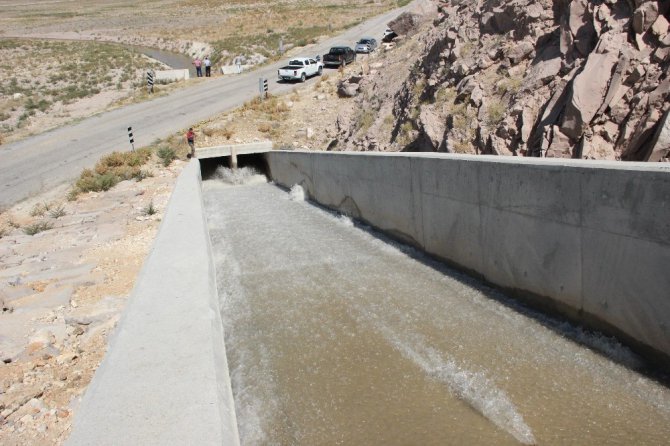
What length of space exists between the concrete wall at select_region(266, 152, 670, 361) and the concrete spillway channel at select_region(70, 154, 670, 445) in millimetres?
166

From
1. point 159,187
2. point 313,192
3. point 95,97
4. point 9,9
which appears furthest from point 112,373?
point 9,9

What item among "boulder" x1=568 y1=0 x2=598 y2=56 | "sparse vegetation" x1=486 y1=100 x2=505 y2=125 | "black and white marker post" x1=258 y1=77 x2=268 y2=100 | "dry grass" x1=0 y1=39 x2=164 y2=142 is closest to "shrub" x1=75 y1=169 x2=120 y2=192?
"sparse vegetation" x1=486 y1=100 x2=505 y2=125

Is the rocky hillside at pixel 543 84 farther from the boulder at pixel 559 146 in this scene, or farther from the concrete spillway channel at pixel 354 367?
the concrete spillway channel at pixel 354 367

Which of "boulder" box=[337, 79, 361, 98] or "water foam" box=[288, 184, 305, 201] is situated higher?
"boulder" box=[337, 79, 361, 98]

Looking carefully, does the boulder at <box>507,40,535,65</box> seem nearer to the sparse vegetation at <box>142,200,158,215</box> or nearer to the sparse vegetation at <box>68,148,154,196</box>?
the sparse vegetation at <box>142,200,158,215</box>

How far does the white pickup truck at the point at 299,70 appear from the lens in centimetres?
3622

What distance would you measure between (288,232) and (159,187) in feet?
22.0

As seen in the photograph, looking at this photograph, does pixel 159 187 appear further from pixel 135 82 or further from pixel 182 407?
pixel 135 82

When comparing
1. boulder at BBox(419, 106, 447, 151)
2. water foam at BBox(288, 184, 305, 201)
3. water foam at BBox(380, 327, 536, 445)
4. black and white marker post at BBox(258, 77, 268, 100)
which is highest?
black and white marker post at BBox(258, 77, 268, 100)

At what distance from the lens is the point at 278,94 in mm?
32125

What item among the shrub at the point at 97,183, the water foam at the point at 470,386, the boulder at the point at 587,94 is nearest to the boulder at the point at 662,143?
the boulder at the point at 587,94

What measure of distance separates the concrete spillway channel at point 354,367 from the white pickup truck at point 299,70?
29877 mm

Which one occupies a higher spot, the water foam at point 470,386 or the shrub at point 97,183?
→ the shrub at point 97,183

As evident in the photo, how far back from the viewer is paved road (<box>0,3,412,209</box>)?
A: 1970 cm
